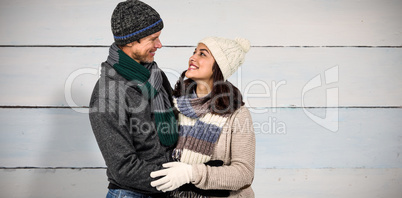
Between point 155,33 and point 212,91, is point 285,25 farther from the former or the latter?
point 155,33

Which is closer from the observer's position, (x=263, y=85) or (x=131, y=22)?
(x=131, y=22)

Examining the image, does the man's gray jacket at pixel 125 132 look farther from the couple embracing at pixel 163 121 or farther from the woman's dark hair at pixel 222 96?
the woman's dark hair at pixel 222 96

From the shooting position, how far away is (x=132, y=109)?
1.12 m

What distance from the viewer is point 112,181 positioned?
45.4 inches

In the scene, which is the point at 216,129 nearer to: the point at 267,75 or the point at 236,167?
the point at 236,167

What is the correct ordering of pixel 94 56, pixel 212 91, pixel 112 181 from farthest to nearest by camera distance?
pixel 94 56 → pixel 212 91 → pixel 112 181

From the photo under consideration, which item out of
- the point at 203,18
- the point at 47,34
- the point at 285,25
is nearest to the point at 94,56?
the point at 47,34

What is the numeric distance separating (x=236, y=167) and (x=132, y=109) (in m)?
0.41

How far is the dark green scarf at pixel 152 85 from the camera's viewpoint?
112 cm

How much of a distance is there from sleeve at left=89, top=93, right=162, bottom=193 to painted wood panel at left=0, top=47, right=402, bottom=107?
2.21ft

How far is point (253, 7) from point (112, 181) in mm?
1140

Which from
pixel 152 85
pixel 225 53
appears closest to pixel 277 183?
pixel 225 53

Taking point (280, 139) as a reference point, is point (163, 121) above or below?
above

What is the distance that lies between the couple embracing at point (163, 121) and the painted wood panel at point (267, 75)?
0.45 meters
